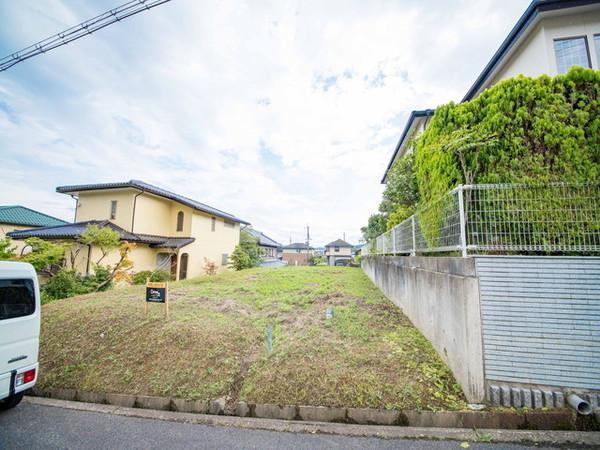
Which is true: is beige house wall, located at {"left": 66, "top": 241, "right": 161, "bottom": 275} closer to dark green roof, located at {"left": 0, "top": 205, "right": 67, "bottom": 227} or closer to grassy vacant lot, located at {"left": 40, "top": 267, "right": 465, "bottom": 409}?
grassy vacant lot, located at {"left": 40, "top": 267, "right": 465, "bottom": 409}

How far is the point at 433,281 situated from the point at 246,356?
2.76m

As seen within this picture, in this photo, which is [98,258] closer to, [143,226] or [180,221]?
[143,226]

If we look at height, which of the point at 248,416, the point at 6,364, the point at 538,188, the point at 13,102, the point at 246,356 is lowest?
the point at 248,416

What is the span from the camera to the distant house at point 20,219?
46.0ft

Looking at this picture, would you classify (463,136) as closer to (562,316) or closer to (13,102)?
(562,316)

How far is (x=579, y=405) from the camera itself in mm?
1944

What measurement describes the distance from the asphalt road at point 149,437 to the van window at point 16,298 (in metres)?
1.09

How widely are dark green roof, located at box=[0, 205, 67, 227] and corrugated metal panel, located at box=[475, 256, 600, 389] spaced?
2312cm

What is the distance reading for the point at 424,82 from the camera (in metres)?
7.60

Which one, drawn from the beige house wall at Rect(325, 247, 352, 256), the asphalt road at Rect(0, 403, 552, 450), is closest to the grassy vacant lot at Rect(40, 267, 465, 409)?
the asphalt road at Rect(0, 403, 552, 450)

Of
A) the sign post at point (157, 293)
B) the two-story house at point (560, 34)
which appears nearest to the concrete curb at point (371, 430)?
the sign post at point (157, 293)

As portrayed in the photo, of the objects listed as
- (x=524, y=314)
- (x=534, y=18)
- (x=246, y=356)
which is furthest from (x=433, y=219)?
(x=534, y=18)

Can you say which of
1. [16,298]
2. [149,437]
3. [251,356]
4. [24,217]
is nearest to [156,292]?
[16,298]

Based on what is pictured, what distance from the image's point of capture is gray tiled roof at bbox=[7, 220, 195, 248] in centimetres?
978
